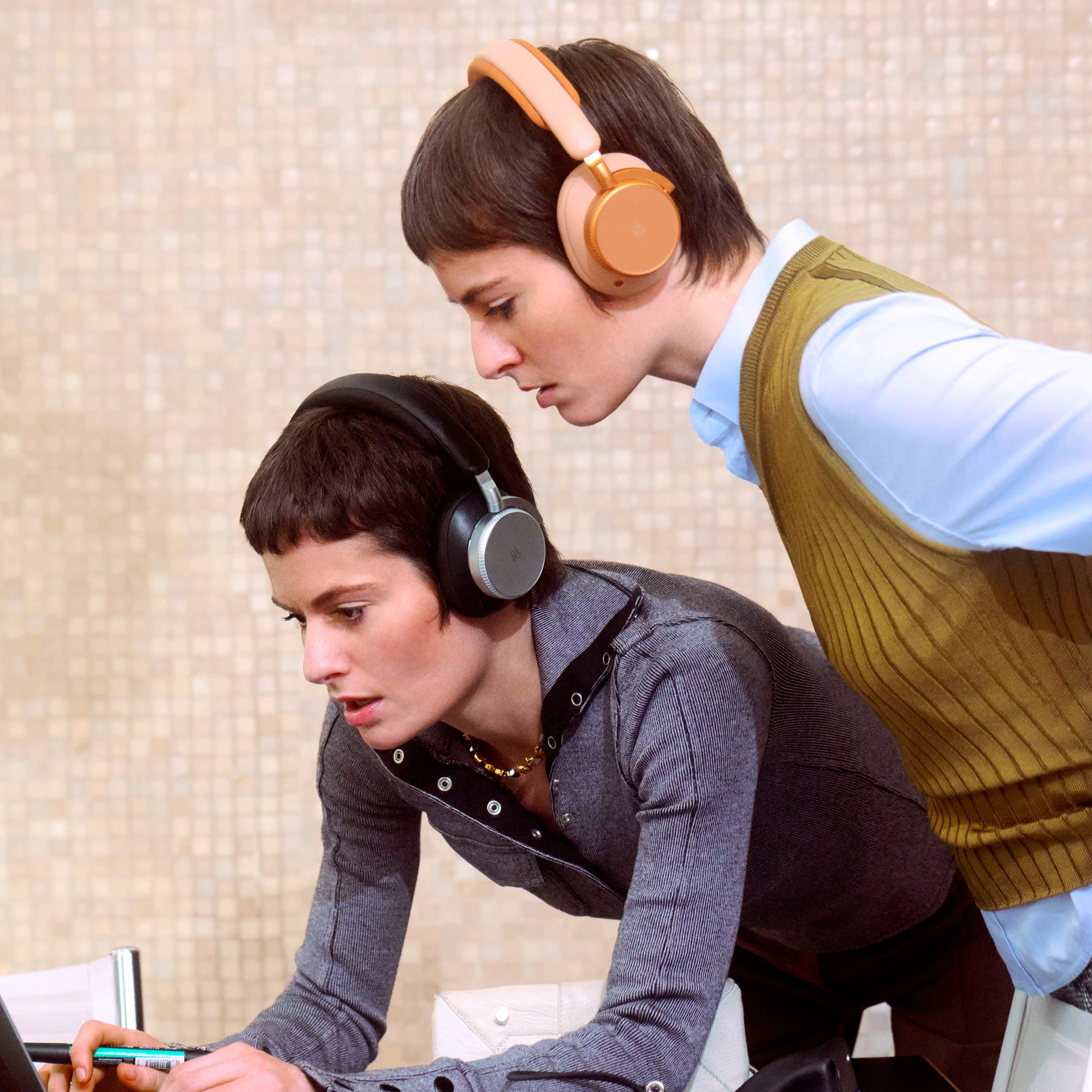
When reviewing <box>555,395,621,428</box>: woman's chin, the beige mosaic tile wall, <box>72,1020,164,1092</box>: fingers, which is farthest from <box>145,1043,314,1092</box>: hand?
the beige mosaic tile wall

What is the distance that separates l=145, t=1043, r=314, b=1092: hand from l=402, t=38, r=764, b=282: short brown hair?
49 centimetres

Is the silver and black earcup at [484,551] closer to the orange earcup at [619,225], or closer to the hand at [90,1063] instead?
the orange earcup at [619,225]

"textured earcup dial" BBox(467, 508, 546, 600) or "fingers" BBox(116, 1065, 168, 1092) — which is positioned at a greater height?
"textured earcup dial" BBox(467, 508, 546, 600)

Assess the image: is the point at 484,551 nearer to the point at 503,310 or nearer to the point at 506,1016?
the point at 503,310

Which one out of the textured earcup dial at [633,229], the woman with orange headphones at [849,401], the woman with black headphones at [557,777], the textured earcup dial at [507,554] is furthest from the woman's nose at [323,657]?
the textured earcup dial at [633,229]

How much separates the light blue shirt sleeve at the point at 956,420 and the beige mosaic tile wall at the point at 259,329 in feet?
3.77

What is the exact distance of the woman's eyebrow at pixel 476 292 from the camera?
26.7 inches

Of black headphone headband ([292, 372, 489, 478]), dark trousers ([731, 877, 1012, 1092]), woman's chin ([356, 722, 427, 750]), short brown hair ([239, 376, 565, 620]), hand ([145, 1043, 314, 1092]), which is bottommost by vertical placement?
dark trousers ([731, 877, 1012, 1092])

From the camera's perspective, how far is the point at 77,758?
5.79 feet

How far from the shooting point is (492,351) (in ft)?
2.29

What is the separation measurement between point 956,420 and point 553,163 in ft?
0.89

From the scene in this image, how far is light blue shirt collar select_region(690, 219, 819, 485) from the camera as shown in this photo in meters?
0.65

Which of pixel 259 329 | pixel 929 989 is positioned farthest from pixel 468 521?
pixel 259 329

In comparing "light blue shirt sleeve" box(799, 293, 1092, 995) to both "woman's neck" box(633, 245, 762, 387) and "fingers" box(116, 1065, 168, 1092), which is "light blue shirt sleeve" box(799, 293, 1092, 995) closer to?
"woman's neck" box(633, 245, 762, 387)
